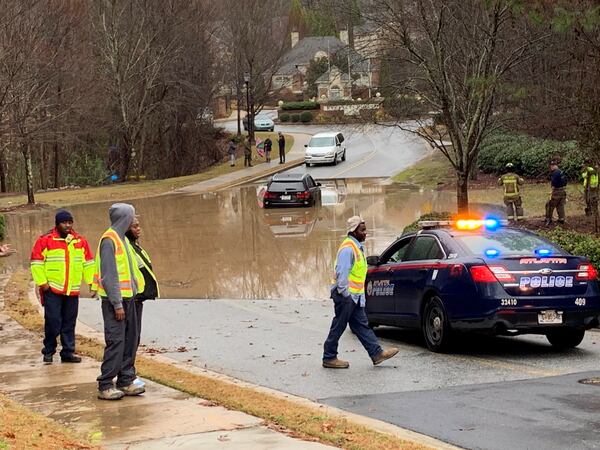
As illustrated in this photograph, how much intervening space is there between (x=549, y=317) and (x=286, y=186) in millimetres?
26096

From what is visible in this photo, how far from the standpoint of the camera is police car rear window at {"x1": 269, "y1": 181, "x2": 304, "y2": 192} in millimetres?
36875

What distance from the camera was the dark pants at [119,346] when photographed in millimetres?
9211

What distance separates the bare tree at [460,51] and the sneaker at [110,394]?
13.1 meters

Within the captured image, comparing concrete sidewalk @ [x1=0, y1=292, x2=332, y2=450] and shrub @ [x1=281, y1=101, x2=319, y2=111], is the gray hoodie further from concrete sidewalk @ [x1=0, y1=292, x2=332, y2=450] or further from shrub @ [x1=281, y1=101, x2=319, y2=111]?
shrub @ [x1=281, y1=101, x2=319, y2=111]

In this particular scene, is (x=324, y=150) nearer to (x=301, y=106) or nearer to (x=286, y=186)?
(x=286, y=186)

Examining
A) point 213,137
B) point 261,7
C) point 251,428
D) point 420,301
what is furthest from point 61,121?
point 251,428

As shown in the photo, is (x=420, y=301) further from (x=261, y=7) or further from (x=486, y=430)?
(x=261, y=7)

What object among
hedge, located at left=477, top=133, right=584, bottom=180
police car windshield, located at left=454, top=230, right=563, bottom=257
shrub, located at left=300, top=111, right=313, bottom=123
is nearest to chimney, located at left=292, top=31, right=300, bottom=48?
shrub, located at left=300, top=111, right=313, bottom=123

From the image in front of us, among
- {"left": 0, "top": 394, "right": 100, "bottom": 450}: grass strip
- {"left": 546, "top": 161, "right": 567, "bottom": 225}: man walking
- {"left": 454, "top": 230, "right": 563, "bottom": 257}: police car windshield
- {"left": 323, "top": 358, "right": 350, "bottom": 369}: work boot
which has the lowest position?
{"left": 323, "top": 358, "right": 350, "bottom": 369}: work boot

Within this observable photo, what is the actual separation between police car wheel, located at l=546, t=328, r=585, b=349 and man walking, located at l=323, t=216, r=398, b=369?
2.29 meters

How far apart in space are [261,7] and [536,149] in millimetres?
34251

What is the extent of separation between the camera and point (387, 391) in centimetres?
973

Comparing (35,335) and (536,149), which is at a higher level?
(536,149)

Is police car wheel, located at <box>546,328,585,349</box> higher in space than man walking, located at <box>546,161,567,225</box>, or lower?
lower
